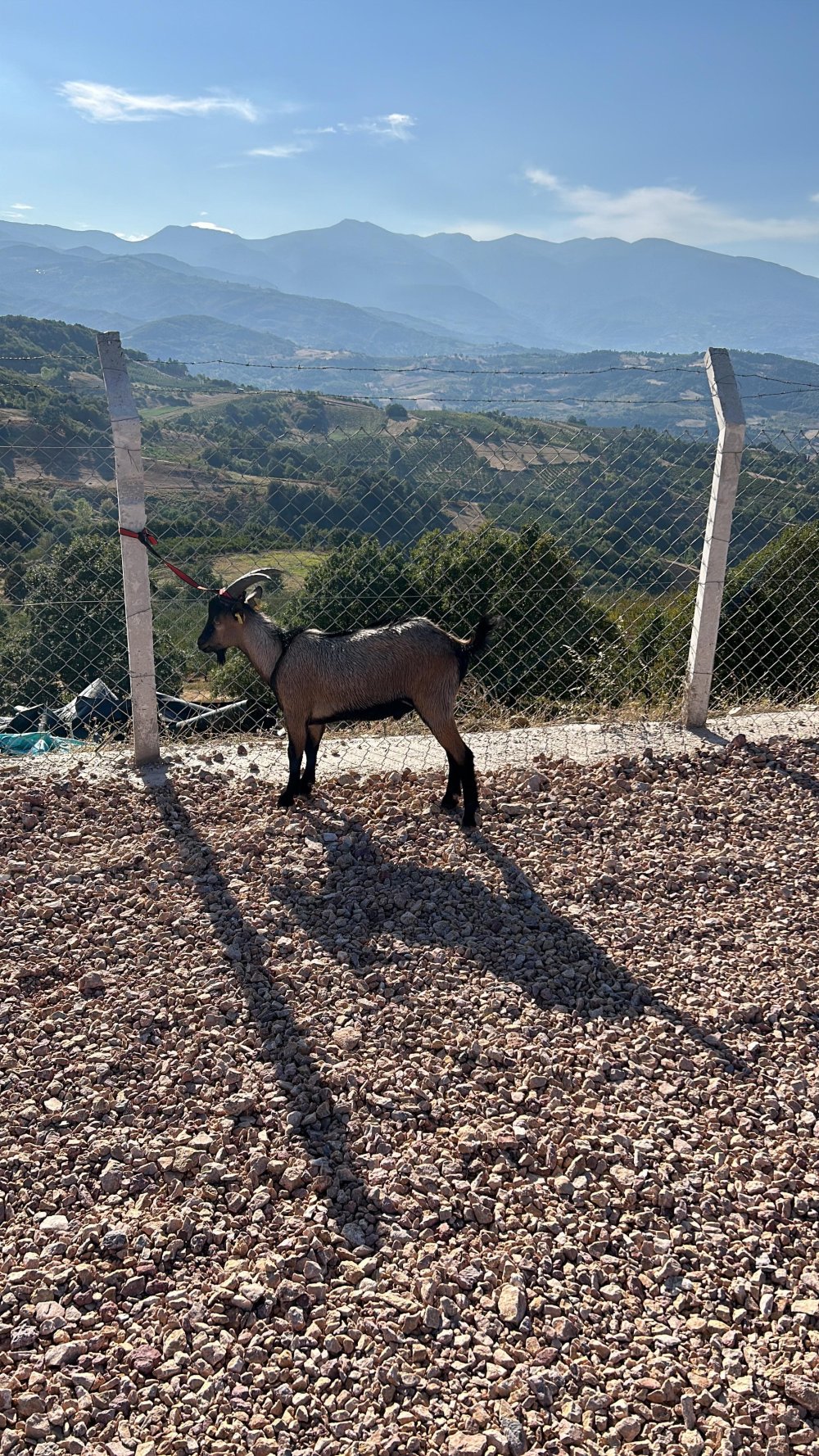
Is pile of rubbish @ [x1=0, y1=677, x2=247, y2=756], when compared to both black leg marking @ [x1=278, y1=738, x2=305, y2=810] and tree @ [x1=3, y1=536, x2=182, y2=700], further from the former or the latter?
tree @ [x1=3, y1=536, x2=182, y2=700]

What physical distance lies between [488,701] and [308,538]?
202cm

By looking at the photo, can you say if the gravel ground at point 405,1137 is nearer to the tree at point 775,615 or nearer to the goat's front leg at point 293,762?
the goat's front leg at point 293,762

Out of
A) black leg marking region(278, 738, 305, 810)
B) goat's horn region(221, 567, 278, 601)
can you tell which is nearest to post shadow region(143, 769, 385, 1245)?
black leg marking region(278, 738, 305, 810)

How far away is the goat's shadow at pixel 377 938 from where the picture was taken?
3215mm

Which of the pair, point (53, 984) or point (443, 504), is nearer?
point (53, 984)

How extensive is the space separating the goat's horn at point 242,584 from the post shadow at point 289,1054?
1.34 meters

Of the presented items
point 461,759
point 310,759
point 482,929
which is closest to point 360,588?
point 310,759

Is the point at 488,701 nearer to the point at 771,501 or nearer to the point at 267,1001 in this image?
the point at 771,501

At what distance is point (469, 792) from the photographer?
5336 mm

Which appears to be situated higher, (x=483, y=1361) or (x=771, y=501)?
(x=771, y=501)

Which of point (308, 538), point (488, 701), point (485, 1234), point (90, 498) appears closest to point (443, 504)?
point (308, 538)

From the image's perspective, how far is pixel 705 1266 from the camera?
Result: 265 centimetres

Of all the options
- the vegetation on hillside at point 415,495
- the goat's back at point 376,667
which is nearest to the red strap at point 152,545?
the vegetation on hillside at point 415,495

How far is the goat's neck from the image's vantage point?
5.49 meters
